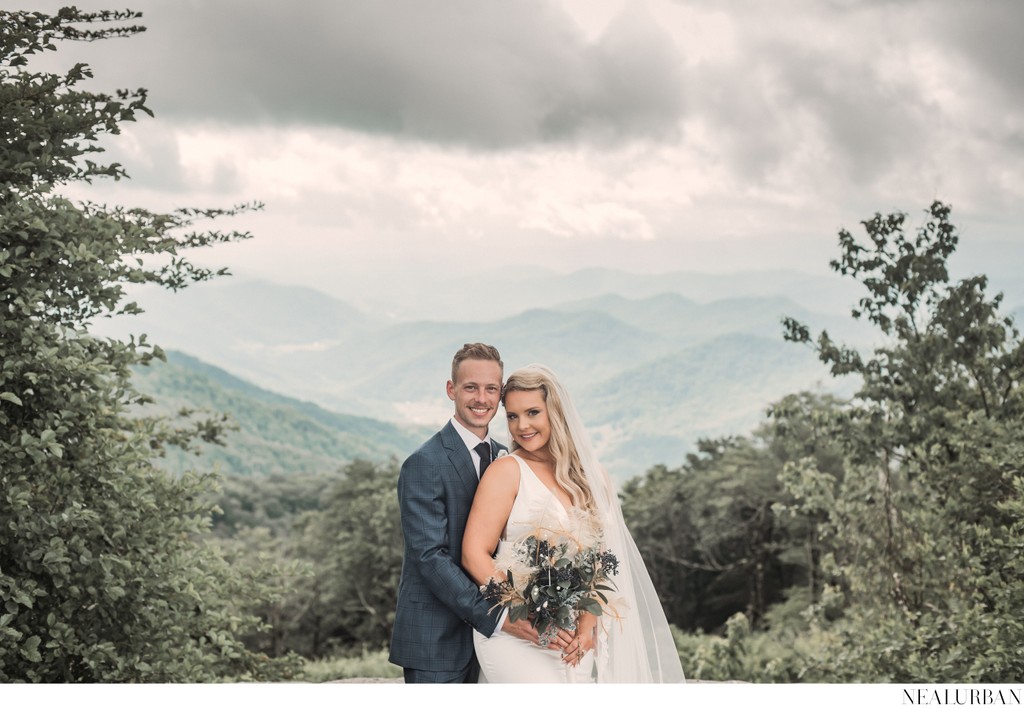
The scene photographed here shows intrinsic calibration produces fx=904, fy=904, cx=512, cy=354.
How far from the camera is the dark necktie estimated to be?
2172 mm

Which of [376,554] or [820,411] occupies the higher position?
[820,411]

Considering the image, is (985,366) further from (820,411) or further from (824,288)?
(824,288)

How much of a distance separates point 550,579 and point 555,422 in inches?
14.2

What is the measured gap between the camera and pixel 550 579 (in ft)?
6.59

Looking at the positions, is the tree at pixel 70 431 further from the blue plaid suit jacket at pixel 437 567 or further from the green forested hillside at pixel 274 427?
the green forested hillside at pixel 274 427

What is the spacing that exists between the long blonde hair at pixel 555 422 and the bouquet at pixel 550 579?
11 centimetres

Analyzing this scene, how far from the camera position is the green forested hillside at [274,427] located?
20.1 metres

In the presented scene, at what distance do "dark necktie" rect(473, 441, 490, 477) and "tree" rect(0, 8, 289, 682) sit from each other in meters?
1.43

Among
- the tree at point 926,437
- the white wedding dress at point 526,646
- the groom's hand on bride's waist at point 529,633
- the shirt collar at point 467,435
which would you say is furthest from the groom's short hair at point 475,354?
the tree at point 926,437

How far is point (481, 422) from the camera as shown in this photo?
2.14 meters
